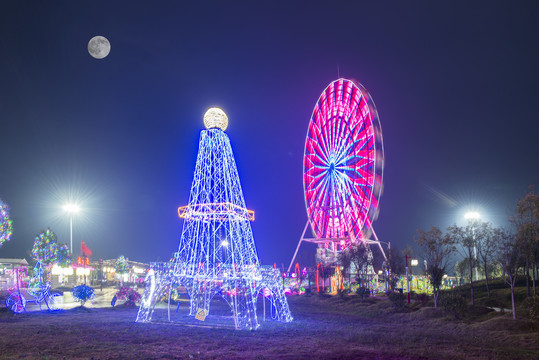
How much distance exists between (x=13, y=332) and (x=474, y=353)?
17.8 metres

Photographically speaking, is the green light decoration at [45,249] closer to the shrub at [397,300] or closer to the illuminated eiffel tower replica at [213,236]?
the illuminated eiffel tower replica at [213,236]

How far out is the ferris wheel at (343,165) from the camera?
36.7 meters

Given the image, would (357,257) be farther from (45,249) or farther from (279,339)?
(45,249)

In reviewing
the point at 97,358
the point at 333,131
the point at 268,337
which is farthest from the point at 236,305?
the point at 333,131

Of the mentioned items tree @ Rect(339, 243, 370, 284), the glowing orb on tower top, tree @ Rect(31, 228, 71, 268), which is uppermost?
the glowing orb on tower top

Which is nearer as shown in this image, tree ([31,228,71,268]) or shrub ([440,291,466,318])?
shrub ([440,291,466,318])

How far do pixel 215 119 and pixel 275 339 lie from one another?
12.1 meters

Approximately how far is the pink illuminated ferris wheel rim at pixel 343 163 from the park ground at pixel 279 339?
14797 mm

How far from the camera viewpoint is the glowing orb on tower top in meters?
23.0

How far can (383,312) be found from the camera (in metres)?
28.3

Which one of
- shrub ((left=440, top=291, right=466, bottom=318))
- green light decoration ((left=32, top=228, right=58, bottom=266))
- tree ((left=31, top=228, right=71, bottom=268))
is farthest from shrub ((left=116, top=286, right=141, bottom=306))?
shrub ((left=440, top=291, right=466, bottom=318))

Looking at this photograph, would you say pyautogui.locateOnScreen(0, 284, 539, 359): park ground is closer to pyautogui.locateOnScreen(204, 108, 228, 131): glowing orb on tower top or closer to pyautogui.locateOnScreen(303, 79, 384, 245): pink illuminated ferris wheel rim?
pyautogui.locateOnScreen(204, 108, 228, 131): glowing orb on tower top

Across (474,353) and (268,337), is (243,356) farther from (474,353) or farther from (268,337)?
(474,353)

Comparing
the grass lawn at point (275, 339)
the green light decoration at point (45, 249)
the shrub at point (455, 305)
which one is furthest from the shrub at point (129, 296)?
the shrub at point (455, 305)
